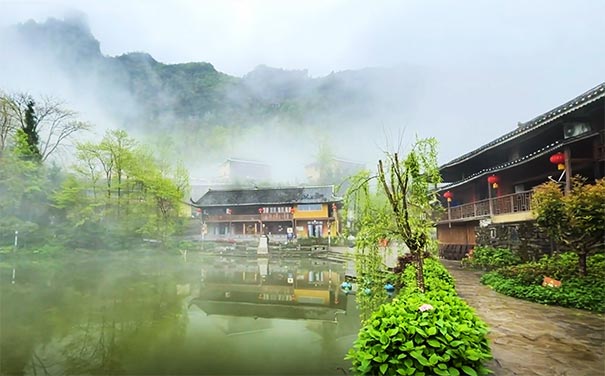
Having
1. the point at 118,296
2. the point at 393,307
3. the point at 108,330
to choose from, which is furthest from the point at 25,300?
the point at 393,307

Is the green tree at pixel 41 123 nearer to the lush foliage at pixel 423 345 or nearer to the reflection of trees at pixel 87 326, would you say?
the reflection of trees at pixel 87 326

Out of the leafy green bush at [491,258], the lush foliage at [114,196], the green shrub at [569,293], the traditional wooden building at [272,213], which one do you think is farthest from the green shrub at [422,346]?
the traditional wooden building at [272,213]

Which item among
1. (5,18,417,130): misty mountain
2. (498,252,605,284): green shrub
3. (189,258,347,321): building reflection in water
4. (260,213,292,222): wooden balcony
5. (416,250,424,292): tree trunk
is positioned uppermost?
(5,18,417,130): misty mountain

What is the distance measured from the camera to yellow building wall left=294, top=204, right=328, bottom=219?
28.3 metres

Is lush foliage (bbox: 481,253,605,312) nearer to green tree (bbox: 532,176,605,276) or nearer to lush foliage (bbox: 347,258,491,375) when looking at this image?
green tree (bbox: 532,176,605,276)

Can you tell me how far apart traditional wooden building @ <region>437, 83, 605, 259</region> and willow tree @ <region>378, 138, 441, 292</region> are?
0.84m

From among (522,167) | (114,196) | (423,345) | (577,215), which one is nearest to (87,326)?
(423,345)

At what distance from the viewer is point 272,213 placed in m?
28.7

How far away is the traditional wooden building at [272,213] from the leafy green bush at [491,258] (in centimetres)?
1689

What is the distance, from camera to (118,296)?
30.2ft

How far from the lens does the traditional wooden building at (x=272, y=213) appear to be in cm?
2834

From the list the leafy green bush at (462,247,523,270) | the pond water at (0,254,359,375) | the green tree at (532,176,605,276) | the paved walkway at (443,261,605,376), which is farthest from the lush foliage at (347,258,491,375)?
the leafy green bush at (462,247,523,270)

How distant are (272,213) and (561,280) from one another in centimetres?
2364

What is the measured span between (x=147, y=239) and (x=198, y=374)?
2185 centimetres
